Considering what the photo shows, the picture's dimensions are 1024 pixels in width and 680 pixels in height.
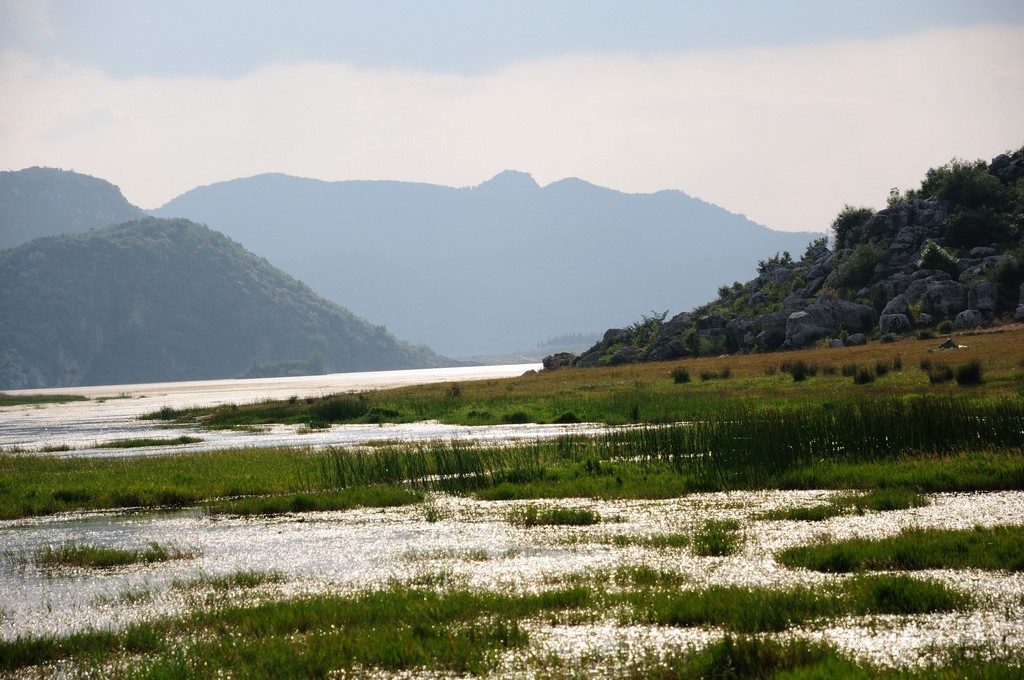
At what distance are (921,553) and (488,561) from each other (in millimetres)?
6719

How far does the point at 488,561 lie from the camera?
15.5 meters

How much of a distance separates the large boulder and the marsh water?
5774 cm

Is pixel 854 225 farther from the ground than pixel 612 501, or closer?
farther from the ground

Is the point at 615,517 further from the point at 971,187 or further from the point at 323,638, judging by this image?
the point at 971,187

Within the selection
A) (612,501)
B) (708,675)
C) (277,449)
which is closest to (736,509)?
(612,501)

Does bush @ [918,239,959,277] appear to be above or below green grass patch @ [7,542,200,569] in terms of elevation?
above

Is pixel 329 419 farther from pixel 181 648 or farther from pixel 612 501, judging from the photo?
pixel 181 648

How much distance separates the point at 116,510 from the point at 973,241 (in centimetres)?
7567

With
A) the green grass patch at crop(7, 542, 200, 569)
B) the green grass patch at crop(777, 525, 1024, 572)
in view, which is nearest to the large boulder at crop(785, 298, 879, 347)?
the green grass patch at crop(777, 525, 1024, 572)

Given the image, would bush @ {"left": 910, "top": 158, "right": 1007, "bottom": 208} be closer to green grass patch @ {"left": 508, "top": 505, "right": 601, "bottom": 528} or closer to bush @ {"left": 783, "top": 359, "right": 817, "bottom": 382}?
bush @ {"left": 783, "top": 359, "right": 817, "bottom": 382}

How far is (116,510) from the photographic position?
24.6 metres

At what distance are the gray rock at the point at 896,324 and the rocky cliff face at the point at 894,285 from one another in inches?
2.9

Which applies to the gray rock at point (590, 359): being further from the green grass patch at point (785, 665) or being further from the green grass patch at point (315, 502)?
the green grass patch at point (785, 665)

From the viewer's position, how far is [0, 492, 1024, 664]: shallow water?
10.8 meters
